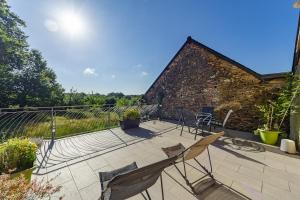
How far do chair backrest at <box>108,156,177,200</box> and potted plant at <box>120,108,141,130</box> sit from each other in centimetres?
420

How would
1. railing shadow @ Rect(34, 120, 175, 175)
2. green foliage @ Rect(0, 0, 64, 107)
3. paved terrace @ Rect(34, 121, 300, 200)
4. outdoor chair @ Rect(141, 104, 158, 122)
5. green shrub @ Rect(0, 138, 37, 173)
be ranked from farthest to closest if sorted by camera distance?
green foliage @ Rect(0, 0, 64, 107) < outdoor chair @ Rect(141, 104, 158, 122) < railing shadow @ Rect(34, 120, 175, 175) < paved terrace @ Rect(34, 121, 300, 200) < green shrub @ Rect(0, 138, 37, 173)

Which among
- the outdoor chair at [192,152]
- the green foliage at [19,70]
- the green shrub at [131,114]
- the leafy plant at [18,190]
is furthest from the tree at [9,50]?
the outdoor chair at [192,152]

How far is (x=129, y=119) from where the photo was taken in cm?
570

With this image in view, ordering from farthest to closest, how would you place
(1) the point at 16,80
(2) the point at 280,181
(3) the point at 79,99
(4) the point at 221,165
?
(3) the point at 79,99
(1) the point at 16,80
(4) the point at 221,165
(2) the point at 280,181

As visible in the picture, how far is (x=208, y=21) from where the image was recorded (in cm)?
669

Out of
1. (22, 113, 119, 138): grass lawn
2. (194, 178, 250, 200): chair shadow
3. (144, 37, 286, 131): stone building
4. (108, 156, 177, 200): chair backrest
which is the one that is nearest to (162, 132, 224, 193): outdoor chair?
(194, 178, 250, 200): chair shadow

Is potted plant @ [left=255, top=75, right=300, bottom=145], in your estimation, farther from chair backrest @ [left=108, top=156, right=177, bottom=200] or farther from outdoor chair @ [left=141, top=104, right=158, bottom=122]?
outdoor chair @ [left=141, top=104, right=158, bottom=122]

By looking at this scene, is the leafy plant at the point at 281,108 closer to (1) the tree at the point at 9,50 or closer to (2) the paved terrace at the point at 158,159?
(2) the paved terrace at the point at 158,159

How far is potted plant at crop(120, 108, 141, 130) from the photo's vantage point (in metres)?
5.62

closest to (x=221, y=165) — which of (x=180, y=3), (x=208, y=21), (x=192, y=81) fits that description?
(x=192, y=81)

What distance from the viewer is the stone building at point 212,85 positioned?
5535 mm

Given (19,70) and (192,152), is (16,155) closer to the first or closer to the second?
(192,152)

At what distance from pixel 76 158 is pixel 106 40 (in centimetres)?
568

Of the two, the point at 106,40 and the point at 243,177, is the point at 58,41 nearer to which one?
the point at 106,40
